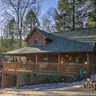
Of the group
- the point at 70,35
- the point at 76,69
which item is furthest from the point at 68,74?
the point at 70,35

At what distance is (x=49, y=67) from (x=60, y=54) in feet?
9.11

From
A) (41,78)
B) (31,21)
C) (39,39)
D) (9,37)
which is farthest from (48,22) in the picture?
(41,78)

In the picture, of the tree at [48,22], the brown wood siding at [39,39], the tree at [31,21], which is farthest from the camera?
the tree at [48,22]

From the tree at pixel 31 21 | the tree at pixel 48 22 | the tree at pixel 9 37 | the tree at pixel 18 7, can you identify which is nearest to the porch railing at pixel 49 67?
the tree at pixel 18 7

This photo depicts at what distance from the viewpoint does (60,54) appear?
81.1ft

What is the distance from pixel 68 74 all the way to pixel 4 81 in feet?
31.4

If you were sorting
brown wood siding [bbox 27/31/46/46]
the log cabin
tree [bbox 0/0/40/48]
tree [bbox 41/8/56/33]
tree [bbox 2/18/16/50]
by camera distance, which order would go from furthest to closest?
tree [bbox 41/8/56/33], tree [bbox 2/18/16/50], tree [bbox 0/0/40/48], brown wood siding [bbox 27/31/46/46], the log cabin

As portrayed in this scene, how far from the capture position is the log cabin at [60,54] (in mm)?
20781

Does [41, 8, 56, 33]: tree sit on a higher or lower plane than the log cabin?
higher

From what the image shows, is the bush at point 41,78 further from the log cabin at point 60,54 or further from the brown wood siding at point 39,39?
the brown wood siding at point 39,39

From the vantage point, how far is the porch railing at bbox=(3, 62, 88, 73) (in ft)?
67.7

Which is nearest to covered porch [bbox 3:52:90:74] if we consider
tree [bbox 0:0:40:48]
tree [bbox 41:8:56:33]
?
tree [bbox 0:0:40:48]

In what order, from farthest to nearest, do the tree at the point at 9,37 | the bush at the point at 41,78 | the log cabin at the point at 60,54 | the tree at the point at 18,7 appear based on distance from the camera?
the tree at the point at 9,37
the tree at the point at 18,7
the log cabin at the point at 60,54
the bush at the point at 41,78

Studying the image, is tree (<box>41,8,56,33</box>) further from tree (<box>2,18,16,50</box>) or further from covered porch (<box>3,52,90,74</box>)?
covered porch (<box>3,52,90,74</box>)
